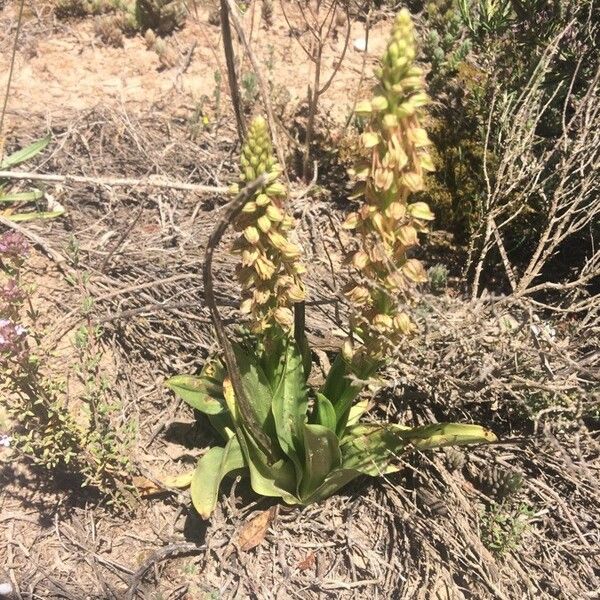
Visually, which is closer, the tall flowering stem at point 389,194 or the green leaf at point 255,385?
the tall flowering stem at point 389,194

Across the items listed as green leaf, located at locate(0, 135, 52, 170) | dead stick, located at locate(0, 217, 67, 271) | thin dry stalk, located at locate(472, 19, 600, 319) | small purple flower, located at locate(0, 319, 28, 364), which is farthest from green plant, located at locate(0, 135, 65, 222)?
thin dry stalk, located at locate(472, 19, 600, 319)

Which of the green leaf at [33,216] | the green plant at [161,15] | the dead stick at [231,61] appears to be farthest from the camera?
the green plant at [161,15]

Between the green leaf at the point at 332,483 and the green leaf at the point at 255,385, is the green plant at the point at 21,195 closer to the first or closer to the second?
the green leaf at the point at 255,385

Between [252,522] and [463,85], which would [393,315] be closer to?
[252,522]

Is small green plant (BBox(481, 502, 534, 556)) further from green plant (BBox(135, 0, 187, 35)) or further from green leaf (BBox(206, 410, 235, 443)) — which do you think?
green plant (BBox(135, 0, 187, 35))

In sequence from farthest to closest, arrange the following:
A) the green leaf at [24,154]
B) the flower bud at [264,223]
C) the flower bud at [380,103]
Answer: the green leaf at [24,154] < the flower bud at [264,223] < the flower bud at [380,103]

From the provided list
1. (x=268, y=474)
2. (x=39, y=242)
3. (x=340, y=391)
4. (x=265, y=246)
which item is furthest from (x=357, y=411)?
(x=39, y=242)

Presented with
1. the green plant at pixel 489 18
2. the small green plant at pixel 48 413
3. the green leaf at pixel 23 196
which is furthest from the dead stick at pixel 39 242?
the green plant at pixel 489 18

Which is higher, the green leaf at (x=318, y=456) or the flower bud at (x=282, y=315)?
the flower bud at (x=282, y=315)

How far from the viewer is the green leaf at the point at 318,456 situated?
2332mm

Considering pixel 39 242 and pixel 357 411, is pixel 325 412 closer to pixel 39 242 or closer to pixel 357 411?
pixel 357 411

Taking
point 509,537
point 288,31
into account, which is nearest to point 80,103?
point 288,31

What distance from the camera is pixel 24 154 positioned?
3.98m

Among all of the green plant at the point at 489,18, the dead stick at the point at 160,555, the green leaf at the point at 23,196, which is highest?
the green plant at the point at 489,18
